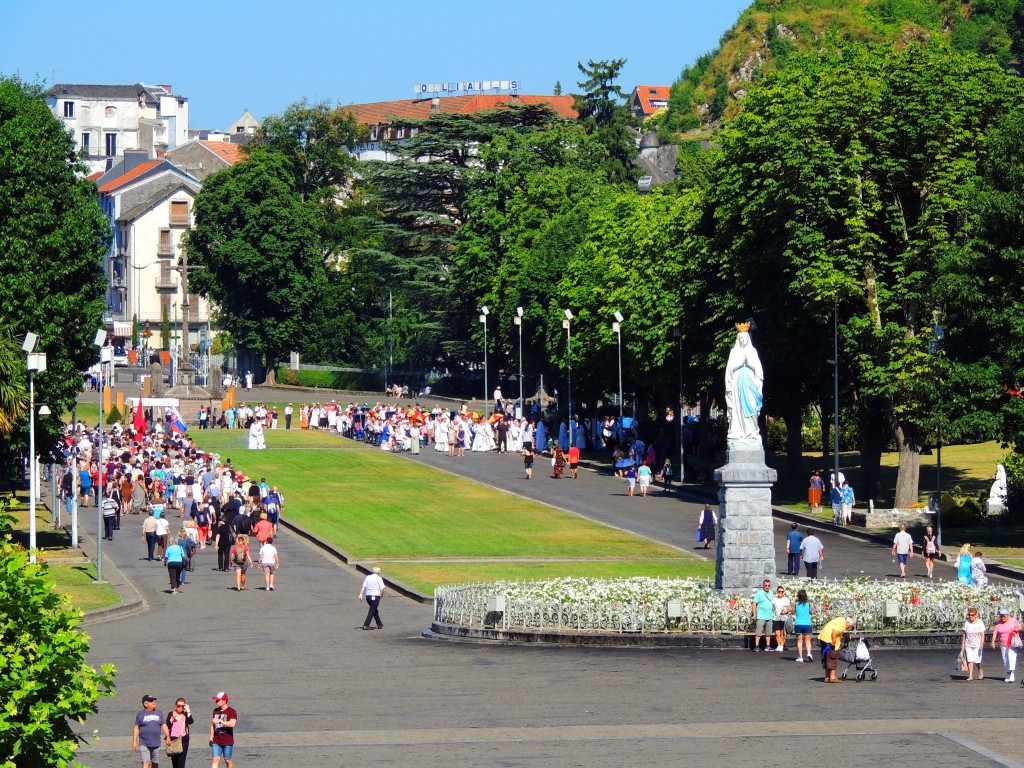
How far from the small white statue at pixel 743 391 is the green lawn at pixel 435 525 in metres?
9.43

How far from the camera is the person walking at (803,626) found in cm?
3294

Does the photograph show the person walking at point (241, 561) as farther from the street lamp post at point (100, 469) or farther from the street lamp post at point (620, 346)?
the street lamp post at point (620, 346)

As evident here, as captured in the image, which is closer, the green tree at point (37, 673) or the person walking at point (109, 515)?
the green tree at point (37, 673)

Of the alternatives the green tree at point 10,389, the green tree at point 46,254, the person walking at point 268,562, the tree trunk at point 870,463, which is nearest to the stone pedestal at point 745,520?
the person walking at point 268,562

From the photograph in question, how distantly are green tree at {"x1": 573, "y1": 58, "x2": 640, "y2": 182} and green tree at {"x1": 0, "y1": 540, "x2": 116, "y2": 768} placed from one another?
373 feet

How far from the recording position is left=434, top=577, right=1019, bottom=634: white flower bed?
34.7 meters

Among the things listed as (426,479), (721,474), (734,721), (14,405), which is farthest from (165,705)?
(426,479)

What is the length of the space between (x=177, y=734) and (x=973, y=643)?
1359 centimetres

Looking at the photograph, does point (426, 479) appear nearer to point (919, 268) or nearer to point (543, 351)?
point (919, 268)

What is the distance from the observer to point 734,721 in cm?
2712

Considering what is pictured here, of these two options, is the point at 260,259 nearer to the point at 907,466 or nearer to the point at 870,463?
the point at 870,463

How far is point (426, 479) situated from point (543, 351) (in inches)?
1064

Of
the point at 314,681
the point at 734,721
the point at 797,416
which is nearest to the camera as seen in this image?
the point at 734,721

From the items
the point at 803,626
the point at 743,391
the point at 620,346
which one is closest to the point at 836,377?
the point at 620,346
